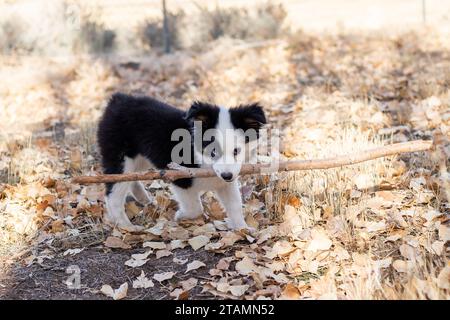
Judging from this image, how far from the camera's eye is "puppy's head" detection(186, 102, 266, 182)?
4.54m

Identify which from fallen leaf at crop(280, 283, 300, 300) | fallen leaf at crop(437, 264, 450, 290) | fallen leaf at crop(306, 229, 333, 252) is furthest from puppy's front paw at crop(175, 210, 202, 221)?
fallen leaf at crop(437, 264, 450, 290)

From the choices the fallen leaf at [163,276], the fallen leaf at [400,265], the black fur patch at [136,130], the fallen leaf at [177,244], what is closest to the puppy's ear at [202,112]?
the black fur patch at [136,130]

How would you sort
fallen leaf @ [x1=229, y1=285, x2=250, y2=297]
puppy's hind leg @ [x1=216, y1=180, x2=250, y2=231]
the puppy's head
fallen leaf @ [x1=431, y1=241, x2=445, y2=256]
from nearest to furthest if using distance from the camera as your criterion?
fallen leaf @ [x1=229, y1=285, x2=250, y2=297] < fallen leaf @ [x1=431, y1=241, x2=445, y2=256] < the puppy's head < puppy's hind leg @ [x1=216, y1=180, x2=250, y2=231]

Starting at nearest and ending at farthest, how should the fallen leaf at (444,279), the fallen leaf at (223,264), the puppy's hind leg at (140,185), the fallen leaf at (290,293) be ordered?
1. the fallen leaf at (444,279)
2. the fallen leaf at (290,293)
3. the fallen leaf at (223,264)
4. the puppy's hind leg at (140,185)

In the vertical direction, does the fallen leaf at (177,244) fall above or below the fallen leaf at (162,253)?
above

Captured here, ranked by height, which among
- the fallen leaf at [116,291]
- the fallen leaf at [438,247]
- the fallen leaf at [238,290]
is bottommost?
the fallen leaf at [116,291]

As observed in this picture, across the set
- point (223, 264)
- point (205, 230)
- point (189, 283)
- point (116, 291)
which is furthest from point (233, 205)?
point (116, 291)

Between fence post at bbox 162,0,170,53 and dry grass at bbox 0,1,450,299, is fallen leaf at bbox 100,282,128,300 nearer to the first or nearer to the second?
dry grass at bbox 0,1,450,299

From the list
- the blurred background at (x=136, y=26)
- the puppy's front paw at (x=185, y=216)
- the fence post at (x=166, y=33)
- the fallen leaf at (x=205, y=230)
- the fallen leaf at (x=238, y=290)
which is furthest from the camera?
the blurred background at (x=136, y=26)

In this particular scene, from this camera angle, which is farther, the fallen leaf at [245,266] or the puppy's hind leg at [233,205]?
the puppy's hind leg at [233,205]

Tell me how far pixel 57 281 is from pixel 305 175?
2.52 m

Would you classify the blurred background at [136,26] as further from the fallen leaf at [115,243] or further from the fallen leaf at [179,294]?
the fallen leaf at [179,294]

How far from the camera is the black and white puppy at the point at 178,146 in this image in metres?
4.61
